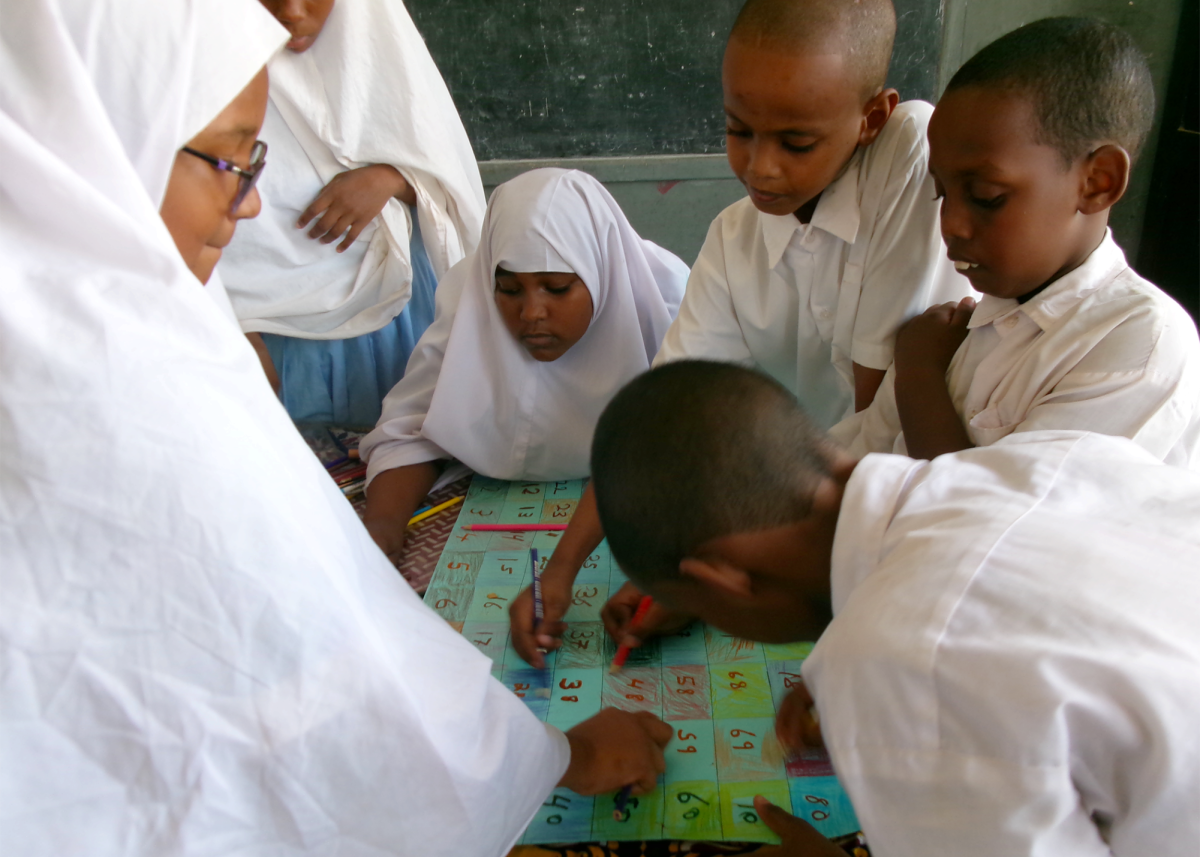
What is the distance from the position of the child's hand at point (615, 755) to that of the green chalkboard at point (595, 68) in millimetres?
2547

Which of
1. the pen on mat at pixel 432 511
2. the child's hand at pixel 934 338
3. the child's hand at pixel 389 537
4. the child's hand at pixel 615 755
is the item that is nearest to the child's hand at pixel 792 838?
the child's hand at pixel 615 755

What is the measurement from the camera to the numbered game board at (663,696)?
0.94 meters

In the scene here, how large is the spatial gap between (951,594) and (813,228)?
0.83m

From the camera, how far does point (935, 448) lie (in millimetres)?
1173

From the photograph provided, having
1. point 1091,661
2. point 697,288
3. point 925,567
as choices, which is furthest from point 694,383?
point 697,288

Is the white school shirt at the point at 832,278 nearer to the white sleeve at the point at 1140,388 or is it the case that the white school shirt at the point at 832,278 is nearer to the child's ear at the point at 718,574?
the white sleeve at the point at 1140,388

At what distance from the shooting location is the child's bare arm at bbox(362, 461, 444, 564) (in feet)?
4.81

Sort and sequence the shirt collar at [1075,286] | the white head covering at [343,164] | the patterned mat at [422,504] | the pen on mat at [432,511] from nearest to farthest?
the shirt collar at [1075,286], the patterned mat at [422,504], the pen on mat at [432,511], the white head covering at [343,164]

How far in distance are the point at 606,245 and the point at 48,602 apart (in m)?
1.30

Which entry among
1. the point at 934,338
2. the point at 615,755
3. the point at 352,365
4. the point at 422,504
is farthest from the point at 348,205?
the point at 615,755

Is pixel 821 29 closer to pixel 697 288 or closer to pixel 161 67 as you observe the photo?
pixel 697 288

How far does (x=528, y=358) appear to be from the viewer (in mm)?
1760

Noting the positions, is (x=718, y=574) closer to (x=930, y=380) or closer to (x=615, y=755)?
(x=615, y=755)

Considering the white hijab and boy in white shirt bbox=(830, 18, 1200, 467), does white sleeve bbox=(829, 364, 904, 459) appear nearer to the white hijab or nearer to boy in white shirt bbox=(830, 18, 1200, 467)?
boy in white shirt bbox=(830, 18, 1200, 467)
